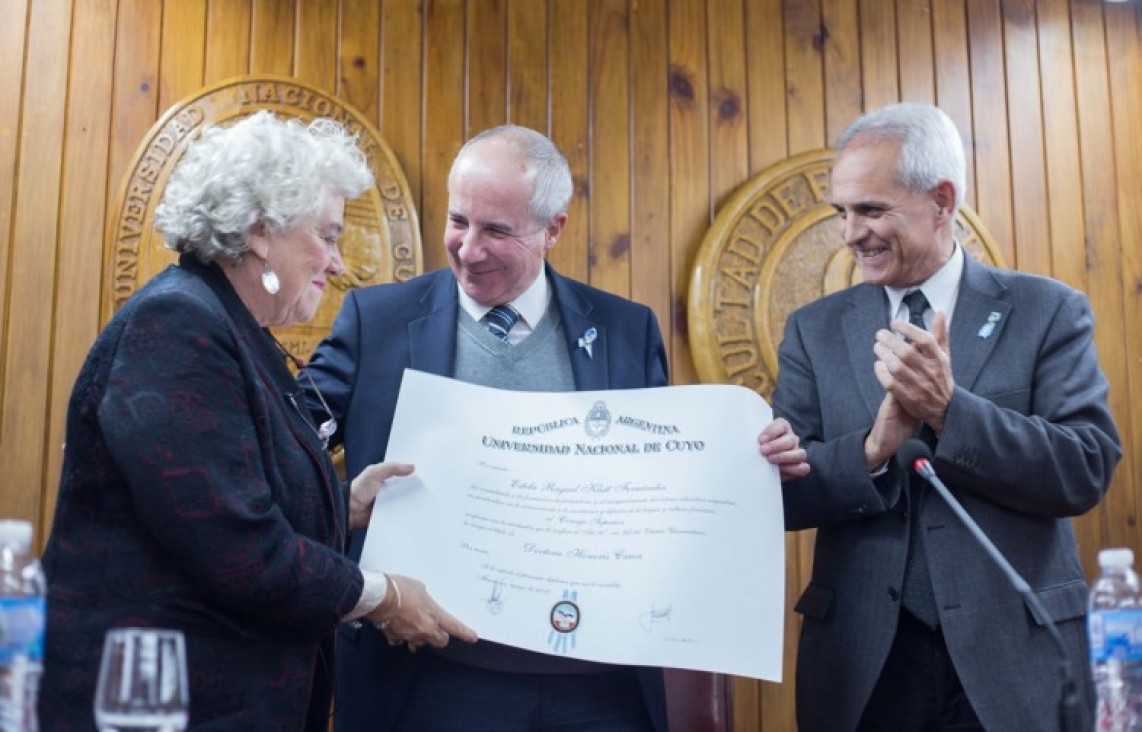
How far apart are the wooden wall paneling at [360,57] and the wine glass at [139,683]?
2.31 meters

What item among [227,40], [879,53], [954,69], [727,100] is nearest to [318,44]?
[227,40]

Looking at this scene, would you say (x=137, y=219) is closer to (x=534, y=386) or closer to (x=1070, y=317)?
(x=534, y=386)

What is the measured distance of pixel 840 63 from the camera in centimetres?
357

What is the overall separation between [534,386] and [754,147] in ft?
5.08

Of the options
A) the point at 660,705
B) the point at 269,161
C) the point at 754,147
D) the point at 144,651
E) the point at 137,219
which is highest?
the point at 754,147

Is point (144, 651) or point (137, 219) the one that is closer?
Result: point (144, 651)

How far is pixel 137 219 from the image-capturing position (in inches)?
117

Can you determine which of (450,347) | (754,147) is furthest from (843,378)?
(754,147)

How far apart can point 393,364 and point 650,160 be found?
1.44m

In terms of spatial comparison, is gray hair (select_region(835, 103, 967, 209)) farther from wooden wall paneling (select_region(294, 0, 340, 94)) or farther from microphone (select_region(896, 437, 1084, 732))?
wooden wall paneling (select_region(294, 0, 340, 94))

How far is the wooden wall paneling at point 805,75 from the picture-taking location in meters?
3.52

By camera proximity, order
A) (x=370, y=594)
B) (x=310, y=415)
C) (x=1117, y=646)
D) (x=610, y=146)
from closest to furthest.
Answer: (x=1117, y=646)
(x=370, y=594)
(x=310, y=415)
(x=610, y=146)

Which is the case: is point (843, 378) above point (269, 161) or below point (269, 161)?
below

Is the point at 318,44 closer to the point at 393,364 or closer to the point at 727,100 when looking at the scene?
the point at 727,100
